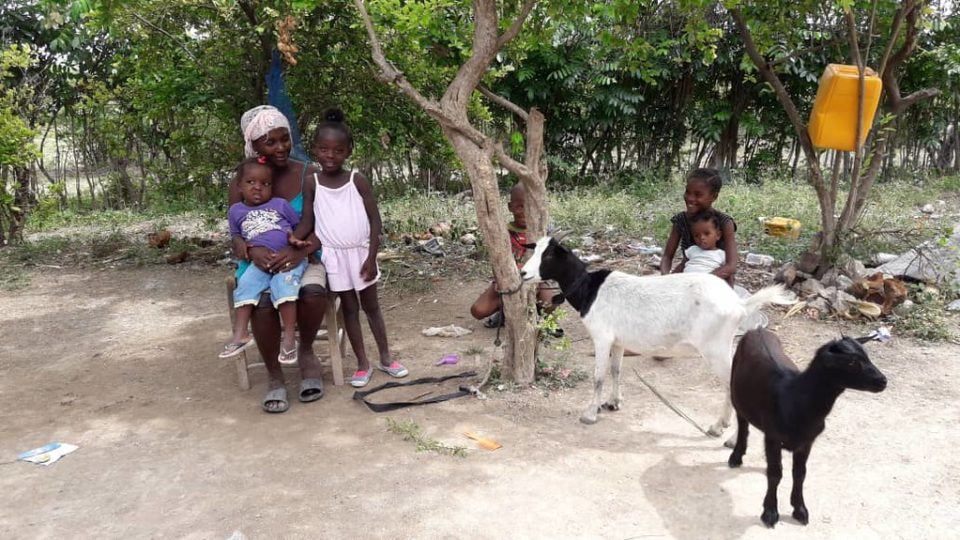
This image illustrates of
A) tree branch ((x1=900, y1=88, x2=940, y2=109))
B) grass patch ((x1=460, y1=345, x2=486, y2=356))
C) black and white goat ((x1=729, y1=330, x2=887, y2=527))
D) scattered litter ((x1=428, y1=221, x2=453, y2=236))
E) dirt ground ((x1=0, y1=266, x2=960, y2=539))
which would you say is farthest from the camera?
scattered litter ((x1=428, y1=221, x2=453, y2=236))

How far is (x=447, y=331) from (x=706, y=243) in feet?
6.73

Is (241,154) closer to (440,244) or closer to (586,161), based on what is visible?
(440,244)

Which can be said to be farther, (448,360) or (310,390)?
(448,360)

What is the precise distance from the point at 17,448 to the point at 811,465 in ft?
12.8

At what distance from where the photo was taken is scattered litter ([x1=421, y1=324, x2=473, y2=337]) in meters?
5.09

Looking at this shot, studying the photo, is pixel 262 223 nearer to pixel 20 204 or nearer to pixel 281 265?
pixel 281 265

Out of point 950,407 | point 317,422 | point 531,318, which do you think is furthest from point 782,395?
point 317,422

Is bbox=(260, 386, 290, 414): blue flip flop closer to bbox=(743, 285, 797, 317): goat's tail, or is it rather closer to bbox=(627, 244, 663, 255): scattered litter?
bbox=(743, 285, 797, 317): goat's tail

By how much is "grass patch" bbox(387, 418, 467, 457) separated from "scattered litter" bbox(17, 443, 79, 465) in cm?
162

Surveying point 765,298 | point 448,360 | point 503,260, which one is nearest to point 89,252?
point 448,360

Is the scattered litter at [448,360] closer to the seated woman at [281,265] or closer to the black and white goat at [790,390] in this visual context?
the seated woman at [281,265]

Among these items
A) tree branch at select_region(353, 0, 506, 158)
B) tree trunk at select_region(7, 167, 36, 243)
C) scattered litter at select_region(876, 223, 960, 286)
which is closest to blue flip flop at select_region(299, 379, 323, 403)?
tree branch at select_region(353, 0, 506, 158)

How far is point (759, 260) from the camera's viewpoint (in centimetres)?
625

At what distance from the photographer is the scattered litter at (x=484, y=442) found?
130 inches
